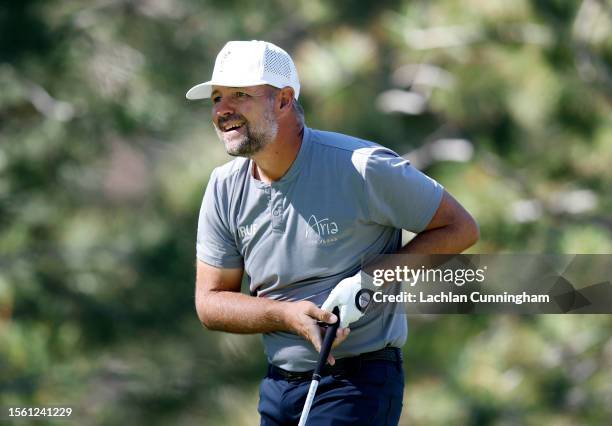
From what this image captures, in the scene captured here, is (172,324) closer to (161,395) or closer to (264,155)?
(161,395)

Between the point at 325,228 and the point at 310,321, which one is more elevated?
the point at 325,228

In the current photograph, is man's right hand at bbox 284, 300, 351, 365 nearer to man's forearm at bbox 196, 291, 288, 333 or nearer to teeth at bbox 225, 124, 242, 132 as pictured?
man's forearm at bbox 196, 291, 288, 333

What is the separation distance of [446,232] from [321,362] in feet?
1.82

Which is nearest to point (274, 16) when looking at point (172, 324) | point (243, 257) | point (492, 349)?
point (172, 324)

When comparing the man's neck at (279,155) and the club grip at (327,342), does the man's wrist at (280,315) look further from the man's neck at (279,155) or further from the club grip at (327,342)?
the man's neck at (279,155)

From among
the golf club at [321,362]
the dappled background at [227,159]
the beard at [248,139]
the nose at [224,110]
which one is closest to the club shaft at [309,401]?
the golf club at [321,362]

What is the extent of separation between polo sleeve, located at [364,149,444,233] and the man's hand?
222mm

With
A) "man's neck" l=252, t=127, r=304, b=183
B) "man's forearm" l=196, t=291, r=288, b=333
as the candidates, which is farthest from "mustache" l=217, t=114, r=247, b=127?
"man's forearm" l=196, t=291, r=288, b=333

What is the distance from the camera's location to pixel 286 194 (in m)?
4.07

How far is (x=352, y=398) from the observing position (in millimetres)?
3973

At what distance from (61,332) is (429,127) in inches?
161

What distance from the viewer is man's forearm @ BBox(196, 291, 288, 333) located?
4.00 m

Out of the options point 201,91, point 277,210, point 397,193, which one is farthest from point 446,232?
point 201,91

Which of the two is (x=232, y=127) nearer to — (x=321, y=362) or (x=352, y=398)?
(x=321, y=362)
